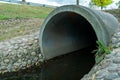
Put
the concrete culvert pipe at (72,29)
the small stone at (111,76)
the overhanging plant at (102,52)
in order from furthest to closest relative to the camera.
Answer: the concrete culvert pipe at (72,29)
the overhanging plant at (102,52)
the small stone at (111,76)

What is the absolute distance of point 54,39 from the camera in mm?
15047

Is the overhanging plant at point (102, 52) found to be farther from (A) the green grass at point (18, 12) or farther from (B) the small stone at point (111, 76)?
(A) the green grass at point (18, 12)

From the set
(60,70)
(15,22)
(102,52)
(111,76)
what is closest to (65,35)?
(60,70)

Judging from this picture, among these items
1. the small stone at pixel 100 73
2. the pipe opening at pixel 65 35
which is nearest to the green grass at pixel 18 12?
the pipe opening at pixel 65 35

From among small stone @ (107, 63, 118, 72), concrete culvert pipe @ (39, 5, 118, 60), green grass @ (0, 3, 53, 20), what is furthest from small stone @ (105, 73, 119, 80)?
green grass @ (0, 3, 53, 20)

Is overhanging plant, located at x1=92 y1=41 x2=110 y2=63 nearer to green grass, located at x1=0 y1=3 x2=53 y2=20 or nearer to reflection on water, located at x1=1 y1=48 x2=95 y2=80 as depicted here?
reflection on water, located at x1=1 y1=48 x2=95 y2=80

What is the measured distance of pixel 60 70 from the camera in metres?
13.6

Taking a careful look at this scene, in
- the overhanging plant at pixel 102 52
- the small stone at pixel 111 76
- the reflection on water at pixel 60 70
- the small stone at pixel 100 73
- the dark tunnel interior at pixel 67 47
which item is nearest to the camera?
the small stone at pixel 111 76

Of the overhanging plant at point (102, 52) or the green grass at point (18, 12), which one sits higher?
the green grass at point (18, 12)

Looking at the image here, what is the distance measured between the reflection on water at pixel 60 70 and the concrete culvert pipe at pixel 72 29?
0.46 meters

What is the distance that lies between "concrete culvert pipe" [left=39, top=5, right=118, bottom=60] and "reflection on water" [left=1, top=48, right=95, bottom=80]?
456 mm

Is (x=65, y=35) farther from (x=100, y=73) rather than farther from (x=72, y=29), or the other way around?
(x=100, y=73)

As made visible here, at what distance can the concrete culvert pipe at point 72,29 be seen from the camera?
12088 millimetres

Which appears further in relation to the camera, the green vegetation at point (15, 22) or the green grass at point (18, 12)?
the green grass at point (18, 12)
